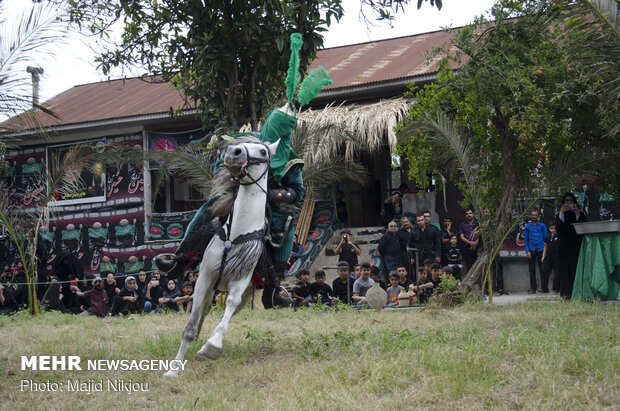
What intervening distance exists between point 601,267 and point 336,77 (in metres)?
9.00

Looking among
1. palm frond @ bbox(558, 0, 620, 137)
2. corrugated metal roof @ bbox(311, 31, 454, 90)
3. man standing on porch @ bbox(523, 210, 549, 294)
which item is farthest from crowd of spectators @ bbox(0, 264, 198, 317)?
palm frond @ bbox(558, 0, 620, 137)

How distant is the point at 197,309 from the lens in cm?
637

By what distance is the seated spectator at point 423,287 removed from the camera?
11.2 metres

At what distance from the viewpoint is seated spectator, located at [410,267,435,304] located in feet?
36.7

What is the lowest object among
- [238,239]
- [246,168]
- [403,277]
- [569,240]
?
[403,277]

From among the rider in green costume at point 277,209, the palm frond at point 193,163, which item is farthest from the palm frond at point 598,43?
the palm frond at point 193,163

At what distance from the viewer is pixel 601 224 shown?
9.72 metres

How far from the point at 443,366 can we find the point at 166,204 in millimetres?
14885

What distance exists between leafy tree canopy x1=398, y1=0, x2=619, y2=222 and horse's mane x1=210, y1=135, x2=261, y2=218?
4238 millimetres

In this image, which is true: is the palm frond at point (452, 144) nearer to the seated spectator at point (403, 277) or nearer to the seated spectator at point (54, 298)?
the seated spectator at point (403, 277)

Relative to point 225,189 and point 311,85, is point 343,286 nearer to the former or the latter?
point 311,85

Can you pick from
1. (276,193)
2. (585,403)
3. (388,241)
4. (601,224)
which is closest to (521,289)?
(388,241)

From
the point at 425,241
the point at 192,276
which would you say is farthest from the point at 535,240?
the point at 192,276

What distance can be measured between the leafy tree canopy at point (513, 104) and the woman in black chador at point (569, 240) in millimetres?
688
